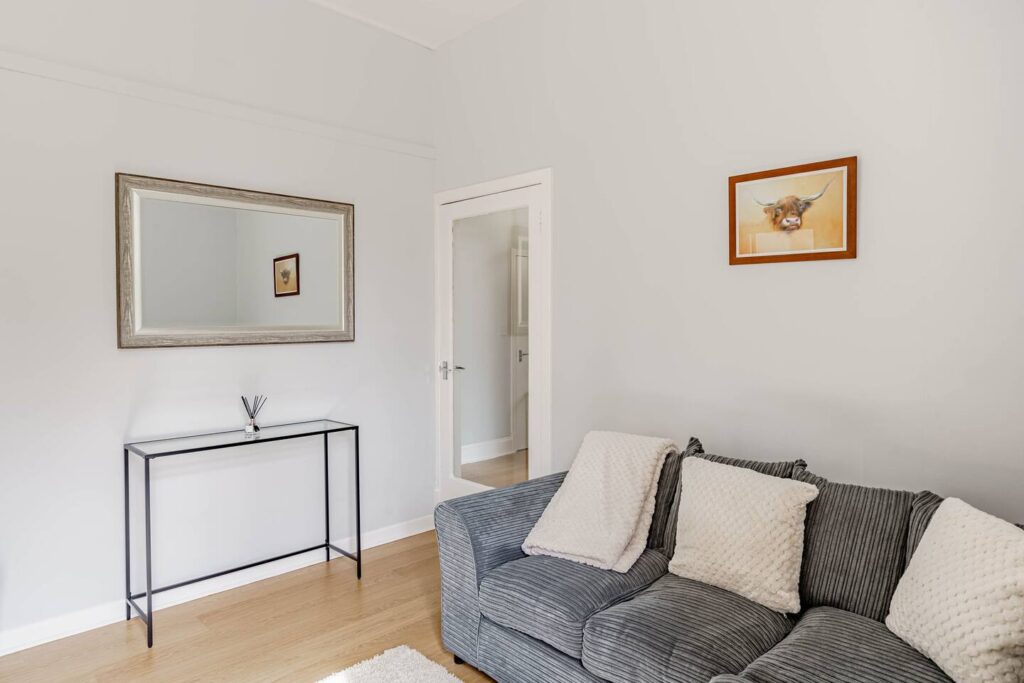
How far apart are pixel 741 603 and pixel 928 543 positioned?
55cm

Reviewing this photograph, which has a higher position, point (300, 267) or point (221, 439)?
point (300, 267)

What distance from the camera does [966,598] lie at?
1.55 meters

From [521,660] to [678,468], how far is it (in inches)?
36.3

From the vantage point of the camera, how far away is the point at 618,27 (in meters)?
3.09

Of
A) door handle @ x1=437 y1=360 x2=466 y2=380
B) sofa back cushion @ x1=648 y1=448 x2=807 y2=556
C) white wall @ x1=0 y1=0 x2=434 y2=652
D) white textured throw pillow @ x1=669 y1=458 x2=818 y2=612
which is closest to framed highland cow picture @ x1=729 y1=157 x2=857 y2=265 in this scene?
sofa back cushion @ x1=648 y1=448 x2=807 y2=556

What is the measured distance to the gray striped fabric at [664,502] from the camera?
2449mm

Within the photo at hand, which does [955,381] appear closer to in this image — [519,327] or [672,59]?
[672,59]

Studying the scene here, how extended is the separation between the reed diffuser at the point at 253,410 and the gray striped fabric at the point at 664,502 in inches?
75.8

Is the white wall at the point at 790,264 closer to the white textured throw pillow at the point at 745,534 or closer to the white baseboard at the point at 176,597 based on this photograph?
the white textured throw pillow at the point at 745,534

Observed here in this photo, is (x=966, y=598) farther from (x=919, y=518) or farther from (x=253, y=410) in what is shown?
(x=253, y=410)

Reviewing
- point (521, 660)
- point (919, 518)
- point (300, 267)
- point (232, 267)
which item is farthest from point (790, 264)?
point (232, 267)

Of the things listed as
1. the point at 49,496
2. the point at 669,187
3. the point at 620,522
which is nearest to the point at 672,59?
the point at 669,187

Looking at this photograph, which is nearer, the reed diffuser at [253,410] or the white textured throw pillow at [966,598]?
the white textured throw pillow at [966,598]

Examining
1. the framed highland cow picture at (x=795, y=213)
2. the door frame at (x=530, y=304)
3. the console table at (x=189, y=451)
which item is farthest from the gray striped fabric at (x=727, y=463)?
the console table at (x=189, y=451)
